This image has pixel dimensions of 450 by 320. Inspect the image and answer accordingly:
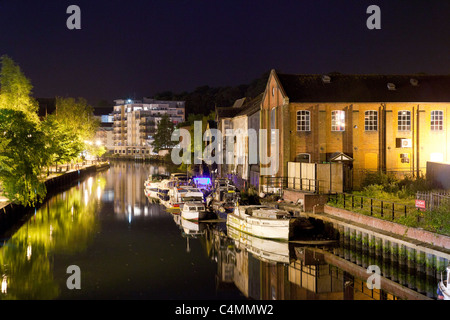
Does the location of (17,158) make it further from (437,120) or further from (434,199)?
(437,120)

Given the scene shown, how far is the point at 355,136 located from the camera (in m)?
44.3

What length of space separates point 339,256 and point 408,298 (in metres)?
7.38

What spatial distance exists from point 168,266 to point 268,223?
766cm

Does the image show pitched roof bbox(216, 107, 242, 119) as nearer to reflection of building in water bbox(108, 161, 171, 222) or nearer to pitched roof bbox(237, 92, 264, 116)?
pitched roof bbox(237, 92, 264, 116)

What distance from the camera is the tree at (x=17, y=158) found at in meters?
37.1

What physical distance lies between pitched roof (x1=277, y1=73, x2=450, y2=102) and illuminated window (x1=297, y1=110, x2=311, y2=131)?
1124 mm

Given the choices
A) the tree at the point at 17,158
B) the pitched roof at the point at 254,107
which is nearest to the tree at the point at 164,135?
the pitched roof at the point at 254,107

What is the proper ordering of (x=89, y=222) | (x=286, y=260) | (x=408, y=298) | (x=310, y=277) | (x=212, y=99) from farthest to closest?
1. (x=212, y=99)
2. (x=89, y=222)
3. (x=286, y=260)
4. (x=310, y=277)
5. (x=408, y=298)

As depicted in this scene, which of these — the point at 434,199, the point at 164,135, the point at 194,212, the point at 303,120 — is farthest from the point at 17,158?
the point at 164,135

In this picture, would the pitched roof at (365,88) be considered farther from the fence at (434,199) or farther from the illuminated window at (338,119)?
the fence at (434,199)
